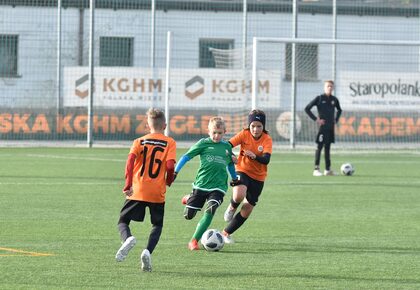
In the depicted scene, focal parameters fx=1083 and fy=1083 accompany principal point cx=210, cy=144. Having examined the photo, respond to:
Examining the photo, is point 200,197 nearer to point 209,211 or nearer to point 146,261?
point 209,211

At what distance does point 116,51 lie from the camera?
33906mm

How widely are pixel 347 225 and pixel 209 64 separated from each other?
20.1 metres

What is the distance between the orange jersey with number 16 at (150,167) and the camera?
10.4m

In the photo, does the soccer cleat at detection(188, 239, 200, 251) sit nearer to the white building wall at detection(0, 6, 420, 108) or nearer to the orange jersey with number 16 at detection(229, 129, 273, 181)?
the orange jersey with number 16 at detection(229, 129, 273, 181)

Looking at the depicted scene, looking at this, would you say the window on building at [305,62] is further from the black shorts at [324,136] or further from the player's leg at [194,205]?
the player's leg at [194,205]

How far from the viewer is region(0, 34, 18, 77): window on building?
1303 inches

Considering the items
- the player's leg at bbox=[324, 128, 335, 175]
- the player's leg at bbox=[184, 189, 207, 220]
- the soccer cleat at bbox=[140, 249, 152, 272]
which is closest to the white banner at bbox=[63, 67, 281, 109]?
the player's leg at bbox=[324, 128, 335, 175]

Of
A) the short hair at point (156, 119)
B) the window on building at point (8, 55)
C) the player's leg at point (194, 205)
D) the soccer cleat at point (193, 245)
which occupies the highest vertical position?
the window on building at point (8, 55)

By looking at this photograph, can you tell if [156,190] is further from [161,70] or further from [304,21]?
[304,21]

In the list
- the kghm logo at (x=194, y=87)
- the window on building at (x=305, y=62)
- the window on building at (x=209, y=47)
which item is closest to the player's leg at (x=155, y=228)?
the kghm logo at (x=194, y=87)

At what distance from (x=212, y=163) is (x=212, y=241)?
34.7 inches

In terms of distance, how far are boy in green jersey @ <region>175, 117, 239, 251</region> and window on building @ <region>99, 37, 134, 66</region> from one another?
21583 mm

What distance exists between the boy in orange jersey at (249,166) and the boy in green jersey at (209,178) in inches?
18.4

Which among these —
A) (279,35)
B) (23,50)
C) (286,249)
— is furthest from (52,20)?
(286,249)
